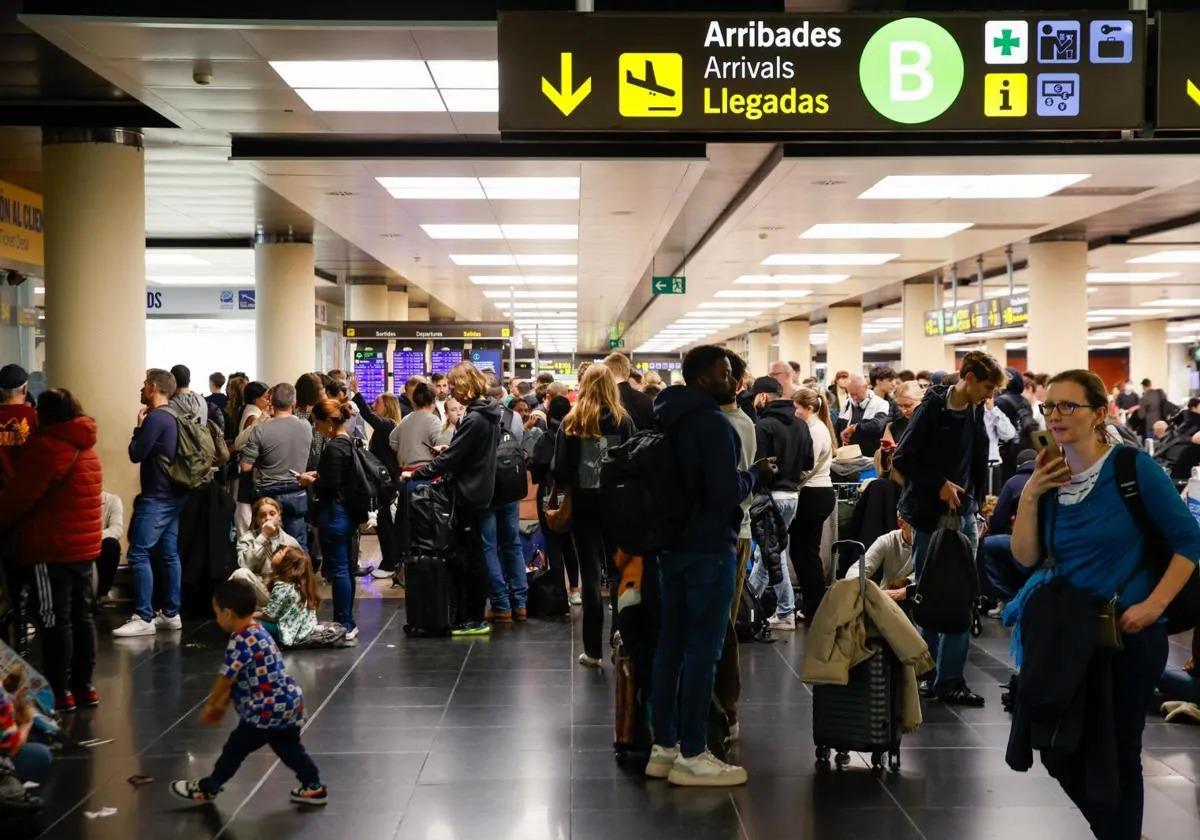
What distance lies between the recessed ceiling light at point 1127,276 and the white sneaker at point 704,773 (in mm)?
19617

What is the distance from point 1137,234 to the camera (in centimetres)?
1777

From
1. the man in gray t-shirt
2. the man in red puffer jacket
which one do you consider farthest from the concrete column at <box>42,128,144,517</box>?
the man in red puffer jacket

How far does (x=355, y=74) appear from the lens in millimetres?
7938

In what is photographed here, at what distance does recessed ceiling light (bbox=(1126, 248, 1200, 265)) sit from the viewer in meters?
19.5

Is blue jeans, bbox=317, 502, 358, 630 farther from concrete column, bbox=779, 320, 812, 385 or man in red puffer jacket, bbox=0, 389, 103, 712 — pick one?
concrete column, bbox=779, 320, 812, 385

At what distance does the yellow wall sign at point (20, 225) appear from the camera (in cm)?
1157

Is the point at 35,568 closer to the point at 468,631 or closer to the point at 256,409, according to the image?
the point at 468,631

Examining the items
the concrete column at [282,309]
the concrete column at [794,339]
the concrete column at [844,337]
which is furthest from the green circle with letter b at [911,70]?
the concrete column at [794,339]

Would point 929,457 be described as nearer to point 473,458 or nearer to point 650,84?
point 650,84

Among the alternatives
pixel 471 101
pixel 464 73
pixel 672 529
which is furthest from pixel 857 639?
pixel 471 101

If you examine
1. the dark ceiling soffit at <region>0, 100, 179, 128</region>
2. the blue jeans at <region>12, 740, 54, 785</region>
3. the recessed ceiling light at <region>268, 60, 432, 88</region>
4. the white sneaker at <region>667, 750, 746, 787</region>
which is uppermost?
the dark ceiling soffit at <region>0, 100, 179, 128</region>

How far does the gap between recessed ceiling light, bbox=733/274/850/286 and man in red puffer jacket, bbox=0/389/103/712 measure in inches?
650

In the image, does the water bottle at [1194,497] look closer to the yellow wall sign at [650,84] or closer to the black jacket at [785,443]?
the black jacket at [785,443]

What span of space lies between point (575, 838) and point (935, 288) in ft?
70.9
